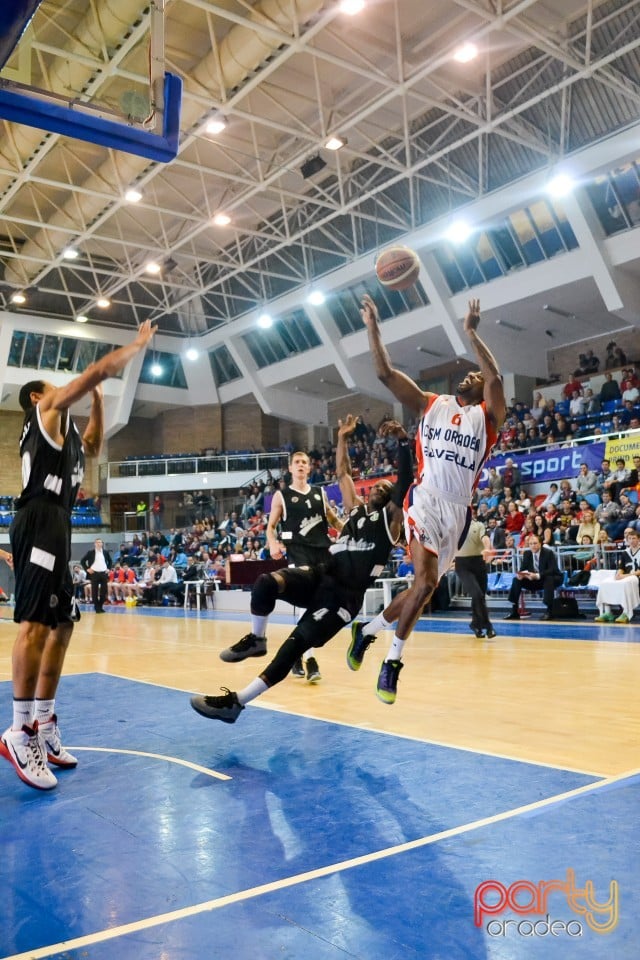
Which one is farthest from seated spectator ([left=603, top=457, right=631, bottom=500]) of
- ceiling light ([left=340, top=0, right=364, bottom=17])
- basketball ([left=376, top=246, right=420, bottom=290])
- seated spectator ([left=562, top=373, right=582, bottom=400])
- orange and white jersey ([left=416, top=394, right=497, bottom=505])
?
orange and white jersey ([left=416, top=394, right=497, bottom=505])

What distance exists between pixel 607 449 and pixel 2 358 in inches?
931

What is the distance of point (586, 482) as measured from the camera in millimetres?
17016

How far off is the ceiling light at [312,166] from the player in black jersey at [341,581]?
1673cm

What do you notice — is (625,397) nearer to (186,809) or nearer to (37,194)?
(37,194)

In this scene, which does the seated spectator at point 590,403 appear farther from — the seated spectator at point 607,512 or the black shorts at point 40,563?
the black shorts at point 40,563

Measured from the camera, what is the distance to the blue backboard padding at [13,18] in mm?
2412

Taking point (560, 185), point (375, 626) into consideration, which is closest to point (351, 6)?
point (560, 185)

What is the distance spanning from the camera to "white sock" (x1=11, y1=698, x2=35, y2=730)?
4062 mm

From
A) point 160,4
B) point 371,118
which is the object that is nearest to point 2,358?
point 371,118

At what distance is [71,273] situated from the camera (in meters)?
31.5

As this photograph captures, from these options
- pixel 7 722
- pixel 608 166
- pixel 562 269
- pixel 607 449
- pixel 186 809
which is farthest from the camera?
pixel 562 269

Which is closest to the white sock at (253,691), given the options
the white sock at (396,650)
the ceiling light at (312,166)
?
the white sock at (396,650)

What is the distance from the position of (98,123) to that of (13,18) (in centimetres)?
268

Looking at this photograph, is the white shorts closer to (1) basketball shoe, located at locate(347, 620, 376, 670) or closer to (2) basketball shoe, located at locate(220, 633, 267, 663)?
(1) basketball shoe, located at locate(347, 620, 376, 670)
